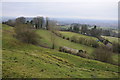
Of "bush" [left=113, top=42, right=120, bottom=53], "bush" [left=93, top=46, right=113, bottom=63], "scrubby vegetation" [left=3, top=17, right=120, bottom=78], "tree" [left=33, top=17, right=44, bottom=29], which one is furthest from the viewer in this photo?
"tree" [left=33, top=17, right=44, bottom=29]

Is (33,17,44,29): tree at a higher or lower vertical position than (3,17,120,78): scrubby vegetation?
higher

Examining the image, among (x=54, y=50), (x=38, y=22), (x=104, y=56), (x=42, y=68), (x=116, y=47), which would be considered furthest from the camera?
(x=38, y=22)

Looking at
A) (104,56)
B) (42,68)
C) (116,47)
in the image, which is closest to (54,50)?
(104,56)

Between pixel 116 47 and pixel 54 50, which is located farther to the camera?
pixel 116 47

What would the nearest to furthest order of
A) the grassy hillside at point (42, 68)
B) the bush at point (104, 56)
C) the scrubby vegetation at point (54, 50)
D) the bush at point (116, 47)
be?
the grassy hillside at point (42, 68)
the scrubby vegetation at point (54, 50)
the bush at point (104, 56)
the bush at point (116, 47)

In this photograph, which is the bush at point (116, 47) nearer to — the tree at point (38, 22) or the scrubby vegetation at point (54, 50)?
the scrubby vegetation at point (54, 50)

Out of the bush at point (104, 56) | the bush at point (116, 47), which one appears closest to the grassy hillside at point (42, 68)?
the bush at point (104, 56)

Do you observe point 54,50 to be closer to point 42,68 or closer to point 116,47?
point 42,68

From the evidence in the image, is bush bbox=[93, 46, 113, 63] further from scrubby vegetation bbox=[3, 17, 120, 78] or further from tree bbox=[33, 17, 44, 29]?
tree bbox=[33, 17, 44, 29]

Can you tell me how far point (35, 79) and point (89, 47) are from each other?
30.1 metres

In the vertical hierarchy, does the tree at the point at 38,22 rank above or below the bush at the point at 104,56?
above

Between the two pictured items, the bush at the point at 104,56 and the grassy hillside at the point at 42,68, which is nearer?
the grassy hillside at the point at 42,68

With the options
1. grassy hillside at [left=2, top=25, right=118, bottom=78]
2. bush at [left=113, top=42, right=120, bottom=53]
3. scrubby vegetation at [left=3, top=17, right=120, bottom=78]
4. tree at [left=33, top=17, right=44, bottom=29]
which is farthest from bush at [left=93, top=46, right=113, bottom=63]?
tree at [left=33, top=17, right=44, bottom=29]

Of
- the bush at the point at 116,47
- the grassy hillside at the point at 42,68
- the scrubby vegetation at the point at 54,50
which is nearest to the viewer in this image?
the grassy hillside at the point at 42,68
